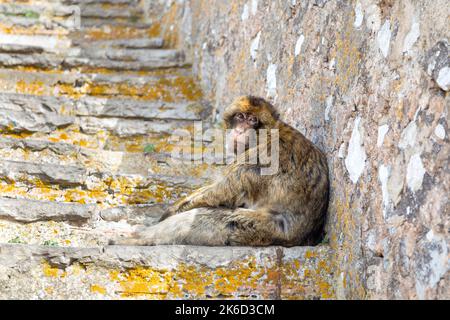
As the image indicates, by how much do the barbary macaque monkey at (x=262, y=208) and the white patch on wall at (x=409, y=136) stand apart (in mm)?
877

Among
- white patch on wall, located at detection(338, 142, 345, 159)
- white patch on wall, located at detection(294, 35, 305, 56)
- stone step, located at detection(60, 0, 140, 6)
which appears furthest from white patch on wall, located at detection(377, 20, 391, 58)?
stone step, located at detection(60, 0, 140, 6)

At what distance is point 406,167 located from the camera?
102 inches

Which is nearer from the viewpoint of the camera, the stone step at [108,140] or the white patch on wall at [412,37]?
the white patch on wall at [412,37]

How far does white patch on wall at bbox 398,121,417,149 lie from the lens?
2.55m

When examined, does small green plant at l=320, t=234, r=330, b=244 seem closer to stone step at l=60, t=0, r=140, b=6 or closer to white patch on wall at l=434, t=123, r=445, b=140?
white patch on wall at l=434, t=123, r=445, b=140

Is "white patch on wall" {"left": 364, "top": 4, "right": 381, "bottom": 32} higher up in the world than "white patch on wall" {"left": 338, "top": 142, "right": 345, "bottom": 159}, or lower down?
higher up

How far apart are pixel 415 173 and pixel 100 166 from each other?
2.89m

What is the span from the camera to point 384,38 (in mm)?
2920

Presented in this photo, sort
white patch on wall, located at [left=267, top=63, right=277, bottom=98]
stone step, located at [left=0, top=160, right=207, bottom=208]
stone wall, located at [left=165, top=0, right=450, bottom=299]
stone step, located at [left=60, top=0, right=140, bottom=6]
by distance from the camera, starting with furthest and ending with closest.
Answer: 1. stone step, located at [left=60, top=0, right=140, bottom=6]
2. white patch on wall, located at [left=267, top=63, right=277, bottom=98]
3. stone step, located at [left=0, top=160, right=207, bottom=208]
4. stone wall, located at [left=165, top=0, right=450, bottom=299]

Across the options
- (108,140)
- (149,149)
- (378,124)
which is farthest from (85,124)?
(378,124)

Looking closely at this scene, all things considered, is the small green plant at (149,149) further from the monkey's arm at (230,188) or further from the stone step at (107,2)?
the stone step at (107,2)

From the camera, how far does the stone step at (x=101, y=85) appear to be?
20.0ft

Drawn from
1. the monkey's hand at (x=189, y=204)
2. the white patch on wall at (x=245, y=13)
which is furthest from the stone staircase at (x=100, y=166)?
the white patch on wall at (x=245, y=13)

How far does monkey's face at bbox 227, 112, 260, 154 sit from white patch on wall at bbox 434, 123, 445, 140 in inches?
62.3
